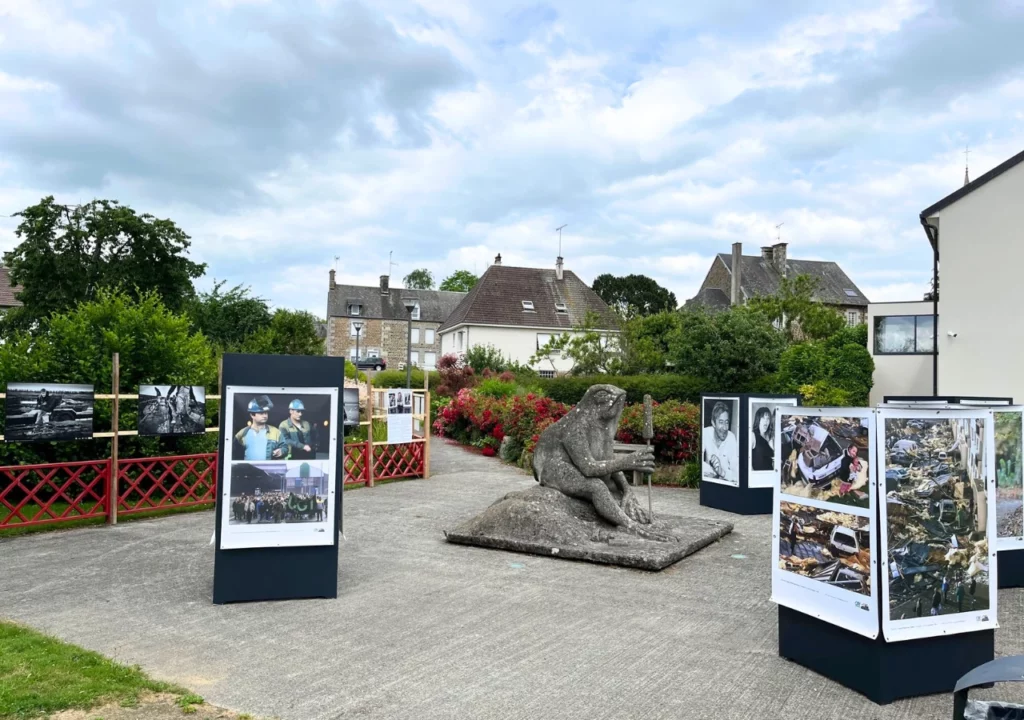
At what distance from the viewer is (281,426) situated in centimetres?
680

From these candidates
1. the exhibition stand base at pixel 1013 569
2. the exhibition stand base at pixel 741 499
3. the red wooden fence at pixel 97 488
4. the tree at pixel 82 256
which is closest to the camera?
the exhibition stand base at pixel 1013 569

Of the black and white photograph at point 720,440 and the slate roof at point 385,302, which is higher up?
the slate roof at point 385,302

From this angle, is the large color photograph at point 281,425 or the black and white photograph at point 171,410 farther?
the black and white photograph at point 171,410

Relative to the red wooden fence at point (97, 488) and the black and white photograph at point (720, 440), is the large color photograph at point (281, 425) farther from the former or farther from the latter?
the black and white photograph at point (720, 440)

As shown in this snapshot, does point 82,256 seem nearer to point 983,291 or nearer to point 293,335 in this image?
point 293,335

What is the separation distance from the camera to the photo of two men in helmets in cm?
671

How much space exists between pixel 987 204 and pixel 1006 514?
15.7 m

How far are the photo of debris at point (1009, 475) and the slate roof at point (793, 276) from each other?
45618 mm

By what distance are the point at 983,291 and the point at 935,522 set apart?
1785 centimetres

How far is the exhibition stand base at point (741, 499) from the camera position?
38.7 feet

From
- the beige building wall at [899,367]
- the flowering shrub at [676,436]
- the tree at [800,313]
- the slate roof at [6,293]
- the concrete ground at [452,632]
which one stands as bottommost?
the concrete ground at [452,632]

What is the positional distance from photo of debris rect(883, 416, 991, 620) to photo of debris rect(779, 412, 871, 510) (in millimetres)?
160

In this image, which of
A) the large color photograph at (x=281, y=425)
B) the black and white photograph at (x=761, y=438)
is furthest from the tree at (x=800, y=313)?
the large color photograph at (x=281, y=425)

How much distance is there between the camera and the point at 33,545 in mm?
9320
